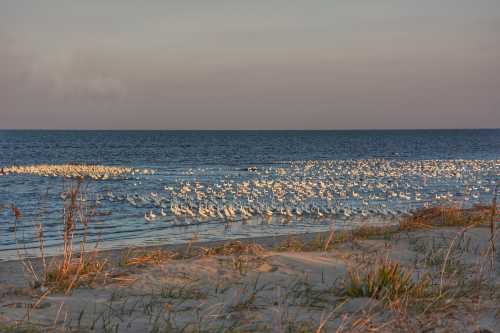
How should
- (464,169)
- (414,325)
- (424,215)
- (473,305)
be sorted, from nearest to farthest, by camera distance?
(414,325) → (473,305) → (424,215) → (464,169)

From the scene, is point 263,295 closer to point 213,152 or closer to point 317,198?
point 317,198

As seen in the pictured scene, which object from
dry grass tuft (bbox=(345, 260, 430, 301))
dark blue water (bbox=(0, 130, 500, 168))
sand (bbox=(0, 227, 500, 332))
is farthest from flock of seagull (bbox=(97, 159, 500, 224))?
dark blue water (bbox=(0, 130, 500, 168))

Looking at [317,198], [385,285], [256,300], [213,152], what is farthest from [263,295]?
[213,152]

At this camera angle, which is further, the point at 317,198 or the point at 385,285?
the point at 317,198

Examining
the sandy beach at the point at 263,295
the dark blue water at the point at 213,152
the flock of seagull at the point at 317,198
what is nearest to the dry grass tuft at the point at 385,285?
the sandy beach at the point at 263,295

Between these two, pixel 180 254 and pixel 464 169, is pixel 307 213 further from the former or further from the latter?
pixel 464 169

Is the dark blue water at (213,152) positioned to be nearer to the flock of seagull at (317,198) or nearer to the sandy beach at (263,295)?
the flock of seagull at (317,198)

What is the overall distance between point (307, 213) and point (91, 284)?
34.5 feet

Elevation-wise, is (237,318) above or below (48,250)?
above

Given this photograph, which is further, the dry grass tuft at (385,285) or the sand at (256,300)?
the dry grass tuft at (385,285)

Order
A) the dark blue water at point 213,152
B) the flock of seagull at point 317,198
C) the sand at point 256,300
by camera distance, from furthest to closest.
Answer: the dark blue water at point 213,152, the flock of seagull at point 317,198, the sand at point 256,300

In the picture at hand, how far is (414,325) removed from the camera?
15.9 ft

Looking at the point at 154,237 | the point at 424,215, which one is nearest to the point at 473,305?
the point at 424,215

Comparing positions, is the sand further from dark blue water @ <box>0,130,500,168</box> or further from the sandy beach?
A: dark blue water @ <box>0,130,500,168</box>
